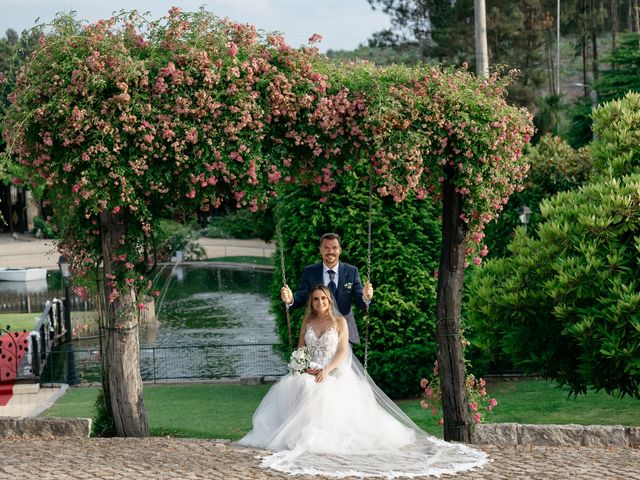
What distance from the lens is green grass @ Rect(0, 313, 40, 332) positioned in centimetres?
2506

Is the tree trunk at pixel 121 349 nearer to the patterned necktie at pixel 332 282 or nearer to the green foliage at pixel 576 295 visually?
the patterned necktie at pixel 332 282

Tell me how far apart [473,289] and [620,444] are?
3.01 m

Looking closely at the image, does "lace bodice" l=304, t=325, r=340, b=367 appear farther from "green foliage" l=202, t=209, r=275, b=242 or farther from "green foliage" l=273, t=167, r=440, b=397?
"green foliage" l=202, t=209, r=275, b=242

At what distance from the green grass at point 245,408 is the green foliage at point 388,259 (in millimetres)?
847

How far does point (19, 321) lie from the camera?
26484 mm

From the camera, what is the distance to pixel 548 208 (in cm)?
1093

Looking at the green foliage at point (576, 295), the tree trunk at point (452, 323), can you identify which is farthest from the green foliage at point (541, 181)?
the tree trunk at point (452, 323)

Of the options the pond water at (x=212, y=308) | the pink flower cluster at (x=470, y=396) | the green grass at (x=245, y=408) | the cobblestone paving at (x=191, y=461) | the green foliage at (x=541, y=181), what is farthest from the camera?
the pond water at (x=212, y=308)

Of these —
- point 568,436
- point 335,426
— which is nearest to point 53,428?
point 335,426

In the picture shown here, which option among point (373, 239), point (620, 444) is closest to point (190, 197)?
point (620, 444)

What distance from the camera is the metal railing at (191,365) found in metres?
19.9

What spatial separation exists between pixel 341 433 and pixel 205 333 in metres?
17.8

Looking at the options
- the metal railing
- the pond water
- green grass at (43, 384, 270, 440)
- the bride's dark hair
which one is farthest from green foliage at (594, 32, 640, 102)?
the bride's dark hair

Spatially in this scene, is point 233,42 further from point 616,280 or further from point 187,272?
point 187,272
